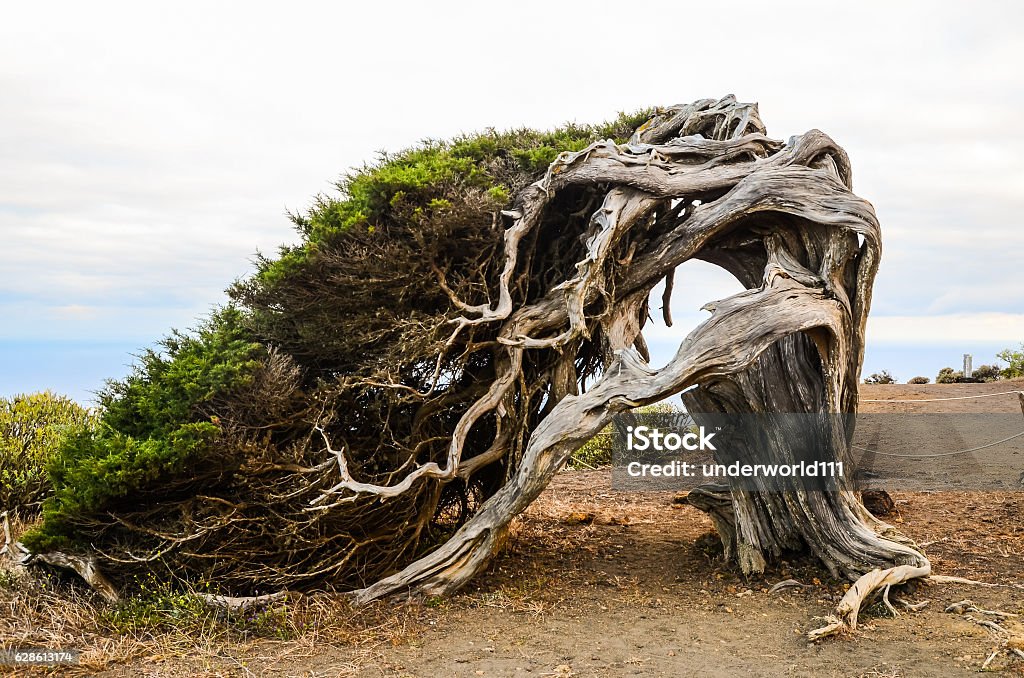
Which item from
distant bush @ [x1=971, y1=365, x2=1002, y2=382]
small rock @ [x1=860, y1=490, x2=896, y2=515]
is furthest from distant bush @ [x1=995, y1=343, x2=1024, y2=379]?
small rock @ [x1=860, y1=490, x2=896, y2=515]

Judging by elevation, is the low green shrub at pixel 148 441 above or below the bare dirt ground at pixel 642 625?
above

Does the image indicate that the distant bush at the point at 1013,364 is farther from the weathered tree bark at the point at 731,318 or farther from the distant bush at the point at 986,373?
the weathered tree bark at the point at 731,318

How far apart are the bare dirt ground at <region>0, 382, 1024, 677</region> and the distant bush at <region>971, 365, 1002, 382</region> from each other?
1476 centimetres

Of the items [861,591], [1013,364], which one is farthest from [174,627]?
[1013,364]

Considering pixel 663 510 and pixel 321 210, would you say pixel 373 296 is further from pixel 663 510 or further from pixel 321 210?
pixel 663 510

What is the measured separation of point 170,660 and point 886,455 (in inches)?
421

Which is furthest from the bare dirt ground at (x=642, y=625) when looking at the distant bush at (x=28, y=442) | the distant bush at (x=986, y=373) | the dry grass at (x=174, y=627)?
the distant bush at (x=986, y=373)

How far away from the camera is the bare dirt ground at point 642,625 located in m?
5.88

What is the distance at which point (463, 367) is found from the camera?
759 centimetres

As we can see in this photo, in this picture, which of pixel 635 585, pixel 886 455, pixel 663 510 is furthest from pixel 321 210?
pixel 886 455

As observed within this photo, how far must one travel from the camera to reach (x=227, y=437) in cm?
666

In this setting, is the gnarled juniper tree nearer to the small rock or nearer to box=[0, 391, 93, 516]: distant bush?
the small rock

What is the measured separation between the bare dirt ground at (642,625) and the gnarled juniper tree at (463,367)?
396 millimetres

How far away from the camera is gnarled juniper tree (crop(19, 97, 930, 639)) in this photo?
6.81 metres
